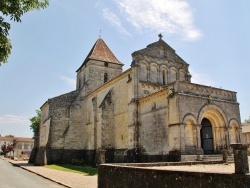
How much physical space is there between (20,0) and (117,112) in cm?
2038

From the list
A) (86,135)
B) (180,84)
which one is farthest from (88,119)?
(180,84)

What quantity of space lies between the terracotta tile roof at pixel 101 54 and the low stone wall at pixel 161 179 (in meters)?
27.8

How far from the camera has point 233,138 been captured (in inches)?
819

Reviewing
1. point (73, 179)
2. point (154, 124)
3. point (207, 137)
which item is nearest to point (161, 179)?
point (73, 179)

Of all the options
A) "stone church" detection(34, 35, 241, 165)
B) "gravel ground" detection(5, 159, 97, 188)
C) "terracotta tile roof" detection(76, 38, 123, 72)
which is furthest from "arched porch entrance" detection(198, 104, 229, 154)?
"terracotta tile roof" detection(76, 38, 123, 72)

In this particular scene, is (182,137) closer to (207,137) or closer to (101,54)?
(207,137)

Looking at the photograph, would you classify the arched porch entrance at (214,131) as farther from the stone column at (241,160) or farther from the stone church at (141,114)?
the stone column at (241,160)

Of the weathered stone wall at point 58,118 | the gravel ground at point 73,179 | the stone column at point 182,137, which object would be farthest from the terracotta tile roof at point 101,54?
the stone column at point 182,137

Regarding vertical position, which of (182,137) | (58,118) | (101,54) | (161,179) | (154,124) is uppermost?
(101,54)

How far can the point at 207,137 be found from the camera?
21047 mm

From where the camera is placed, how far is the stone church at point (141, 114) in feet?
60.9

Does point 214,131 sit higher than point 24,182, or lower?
higher

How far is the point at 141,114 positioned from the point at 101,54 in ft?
59.4

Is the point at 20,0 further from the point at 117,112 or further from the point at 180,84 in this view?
the point at 117,112
